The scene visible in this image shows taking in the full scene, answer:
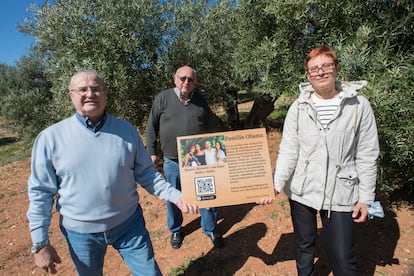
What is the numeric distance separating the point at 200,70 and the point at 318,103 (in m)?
4.94

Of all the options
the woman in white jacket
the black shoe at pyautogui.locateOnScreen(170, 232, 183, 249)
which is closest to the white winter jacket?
the woman in white jacket

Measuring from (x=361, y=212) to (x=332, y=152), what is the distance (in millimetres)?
630

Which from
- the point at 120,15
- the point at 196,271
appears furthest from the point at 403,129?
the point at 120,15

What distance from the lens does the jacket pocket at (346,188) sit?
2.48 meters

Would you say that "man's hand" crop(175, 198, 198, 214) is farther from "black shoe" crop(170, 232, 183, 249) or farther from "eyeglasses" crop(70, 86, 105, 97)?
"black shoe" crop(170, 232, 183, 249)

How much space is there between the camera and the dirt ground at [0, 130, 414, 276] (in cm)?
370

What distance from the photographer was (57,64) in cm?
604

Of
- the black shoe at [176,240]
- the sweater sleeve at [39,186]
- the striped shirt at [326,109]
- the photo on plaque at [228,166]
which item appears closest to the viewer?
the sweater sleeve at [39,186]

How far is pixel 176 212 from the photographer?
425cm

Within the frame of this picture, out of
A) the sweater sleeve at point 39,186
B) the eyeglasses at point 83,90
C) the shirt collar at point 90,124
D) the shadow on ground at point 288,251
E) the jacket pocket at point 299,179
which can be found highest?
the eyeglasses at point 83,90

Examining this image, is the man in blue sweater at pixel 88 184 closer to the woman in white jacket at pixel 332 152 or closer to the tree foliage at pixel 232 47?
the woman in white jacket at pixel 332 152

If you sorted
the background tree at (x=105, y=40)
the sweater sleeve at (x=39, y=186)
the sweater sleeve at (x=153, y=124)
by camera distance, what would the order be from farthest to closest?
the background tree at (x=105, y=40) → the sweater sleeve at (x=153, y=124) → the sweater sleeve at (x=39, y=186)

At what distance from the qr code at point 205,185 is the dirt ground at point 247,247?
165 cm

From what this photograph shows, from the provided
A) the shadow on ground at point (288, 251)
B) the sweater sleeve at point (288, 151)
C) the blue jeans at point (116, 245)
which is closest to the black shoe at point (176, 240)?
the shadow on ground at point (288, 251)
